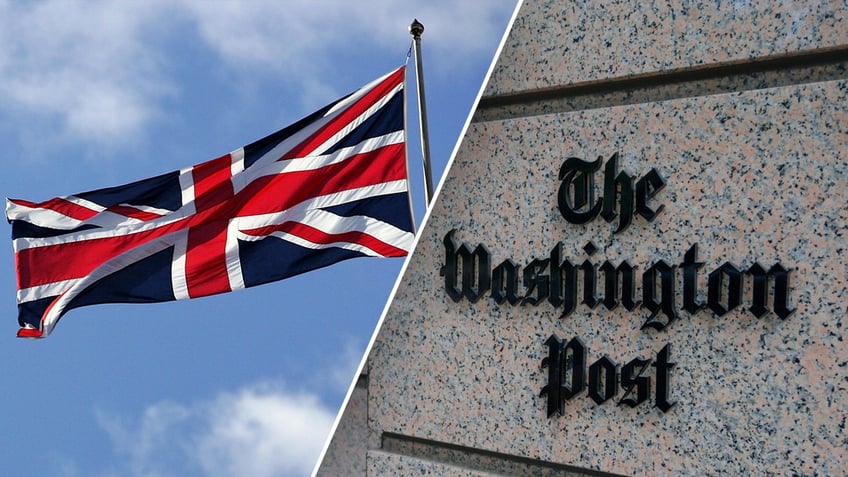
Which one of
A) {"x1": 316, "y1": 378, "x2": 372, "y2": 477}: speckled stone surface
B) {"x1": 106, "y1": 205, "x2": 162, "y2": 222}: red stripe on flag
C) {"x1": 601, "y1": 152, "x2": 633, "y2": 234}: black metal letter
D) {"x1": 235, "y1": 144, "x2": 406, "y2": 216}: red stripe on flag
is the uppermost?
{"x1": 235, "y1": 144, "x2": 406, "y2": 216}: red stripe on flag

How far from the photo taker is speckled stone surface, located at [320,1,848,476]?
2096mm

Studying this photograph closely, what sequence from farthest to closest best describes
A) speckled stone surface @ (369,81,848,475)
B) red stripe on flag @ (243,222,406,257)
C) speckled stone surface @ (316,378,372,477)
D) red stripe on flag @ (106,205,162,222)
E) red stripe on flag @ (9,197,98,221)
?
red stripe on flag @ (9,197,98,221)
red stripe on flag @ (106,205,162,222)
red stripe on flag @ (243,222,406,257)
speckled stone surface @ (316,378,372,477)
speckled stone surface @ (369,81,848,475)

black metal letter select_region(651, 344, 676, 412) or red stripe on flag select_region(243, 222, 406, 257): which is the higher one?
red stripe on flag select_region(243, 222, 406, 257)

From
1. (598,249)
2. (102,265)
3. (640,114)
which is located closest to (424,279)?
(598,249)

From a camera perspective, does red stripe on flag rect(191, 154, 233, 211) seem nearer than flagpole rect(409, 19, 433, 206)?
No

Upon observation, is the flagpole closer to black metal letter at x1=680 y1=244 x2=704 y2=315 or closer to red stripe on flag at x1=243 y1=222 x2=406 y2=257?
red stripe on flag at x1=243 y1=222 x2=406 y2=257

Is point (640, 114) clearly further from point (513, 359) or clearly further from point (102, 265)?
point (102, 265)

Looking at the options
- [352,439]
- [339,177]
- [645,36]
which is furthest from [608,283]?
[339,177]

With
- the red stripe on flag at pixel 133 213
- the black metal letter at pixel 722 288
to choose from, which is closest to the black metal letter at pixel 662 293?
the black metal letter at pixel 722 288

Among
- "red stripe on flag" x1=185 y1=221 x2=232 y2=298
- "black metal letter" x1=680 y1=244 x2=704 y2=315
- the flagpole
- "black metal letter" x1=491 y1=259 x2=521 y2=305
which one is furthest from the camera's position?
"red stripe on flag" x1=185 y1=221 x2=232 y2=298

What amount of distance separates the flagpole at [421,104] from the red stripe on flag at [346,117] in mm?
138

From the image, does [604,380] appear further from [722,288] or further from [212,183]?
[212,183]

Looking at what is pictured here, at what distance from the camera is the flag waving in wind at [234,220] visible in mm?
5578

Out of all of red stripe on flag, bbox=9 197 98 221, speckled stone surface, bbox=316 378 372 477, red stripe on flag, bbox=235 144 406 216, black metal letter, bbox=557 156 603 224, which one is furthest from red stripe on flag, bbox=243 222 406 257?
black metal letter, bbox=557 156 603 224
